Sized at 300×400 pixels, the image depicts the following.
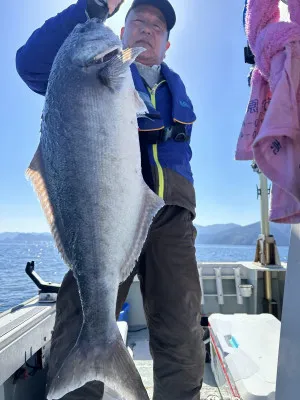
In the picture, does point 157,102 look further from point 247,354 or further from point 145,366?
point 145,366

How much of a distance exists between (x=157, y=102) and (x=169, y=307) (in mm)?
1427

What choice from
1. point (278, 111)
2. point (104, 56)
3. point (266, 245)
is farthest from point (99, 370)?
point (266, 245)

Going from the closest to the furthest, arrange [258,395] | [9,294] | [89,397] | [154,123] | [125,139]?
[125,139] < [89,397] < [154,123] < [258,395] < [9,294]

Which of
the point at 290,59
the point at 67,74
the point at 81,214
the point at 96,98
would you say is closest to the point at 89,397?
the point at 81,214

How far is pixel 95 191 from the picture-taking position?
1.68 m

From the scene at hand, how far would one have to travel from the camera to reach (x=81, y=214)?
1684 millimetres

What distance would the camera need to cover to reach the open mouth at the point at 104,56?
1.79 meters

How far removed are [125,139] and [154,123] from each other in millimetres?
598

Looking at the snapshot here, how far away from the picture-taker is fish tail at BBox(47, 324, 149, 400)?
5.21ft

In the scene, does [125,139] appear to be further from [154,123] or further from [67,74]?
[154,123]

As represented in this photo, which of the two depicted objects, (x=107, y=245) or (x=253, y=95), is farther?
(x=253, y=95)

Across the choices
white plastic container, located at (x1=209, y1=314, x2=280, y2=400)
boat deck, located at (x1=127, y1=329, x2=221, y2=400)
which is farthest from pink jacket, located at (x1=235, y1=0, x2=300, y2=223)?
boat deck, located at (x1=127, y1=329, x2=221, y2=400)

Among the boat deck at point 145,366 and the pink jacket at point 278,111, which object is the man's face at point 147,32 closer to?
the pink jacket at point 278,111

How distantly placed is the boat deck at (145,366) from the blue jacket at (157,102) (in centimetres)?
282
